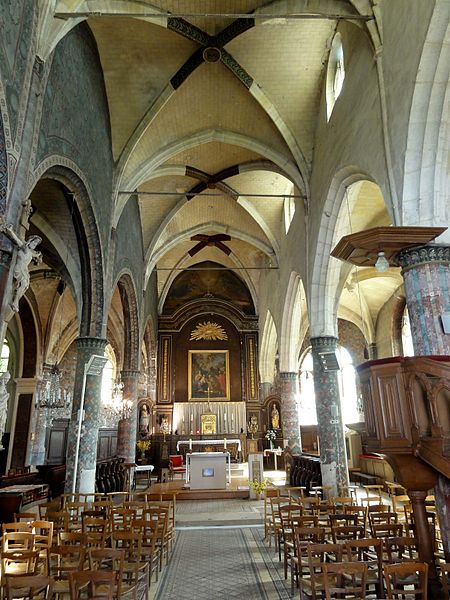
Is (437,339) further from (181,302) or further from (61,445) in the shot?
(181,302)

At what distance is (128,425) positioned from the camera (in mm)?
16500

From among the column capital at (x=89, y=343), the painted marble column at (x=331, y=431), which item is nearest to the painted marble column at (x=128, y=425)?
the column capital at (x=89, y=343)

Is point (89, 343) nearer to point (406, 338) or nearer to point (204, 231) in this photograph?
point (204, 231)

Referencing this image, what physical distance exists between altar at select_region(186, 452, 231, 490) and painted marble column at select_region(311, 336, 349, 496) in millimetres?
4135

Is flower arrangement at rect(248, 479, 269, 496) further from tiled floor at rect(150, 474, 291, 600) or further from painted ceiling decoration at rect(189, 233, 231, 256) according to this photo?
painted ceiling decoration at rect(189, 233, 231, 256)

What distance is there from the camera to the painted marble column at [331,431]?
11.5 m

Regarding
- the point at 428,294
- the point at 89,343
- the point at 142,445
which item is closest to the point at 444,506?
the point at 428,294

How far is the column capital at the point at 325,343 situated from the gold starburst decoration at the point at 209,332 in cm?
1281

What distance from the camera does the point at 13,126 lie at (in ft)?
19.0

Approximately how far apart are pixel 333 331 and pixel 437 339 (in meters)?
6.58

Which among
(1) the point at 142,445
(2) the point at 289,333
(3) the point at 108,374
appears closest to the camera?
(2) the point at 289,333

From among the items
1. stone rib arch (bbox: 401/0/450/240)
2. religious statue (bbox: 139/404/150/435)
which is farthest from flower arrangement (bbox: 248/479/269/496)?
religious statue (bbox: 139/404/150/435)

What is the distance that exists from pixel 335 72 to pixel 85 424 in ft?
36.4

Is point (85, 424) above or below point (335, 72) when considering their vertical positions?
below
